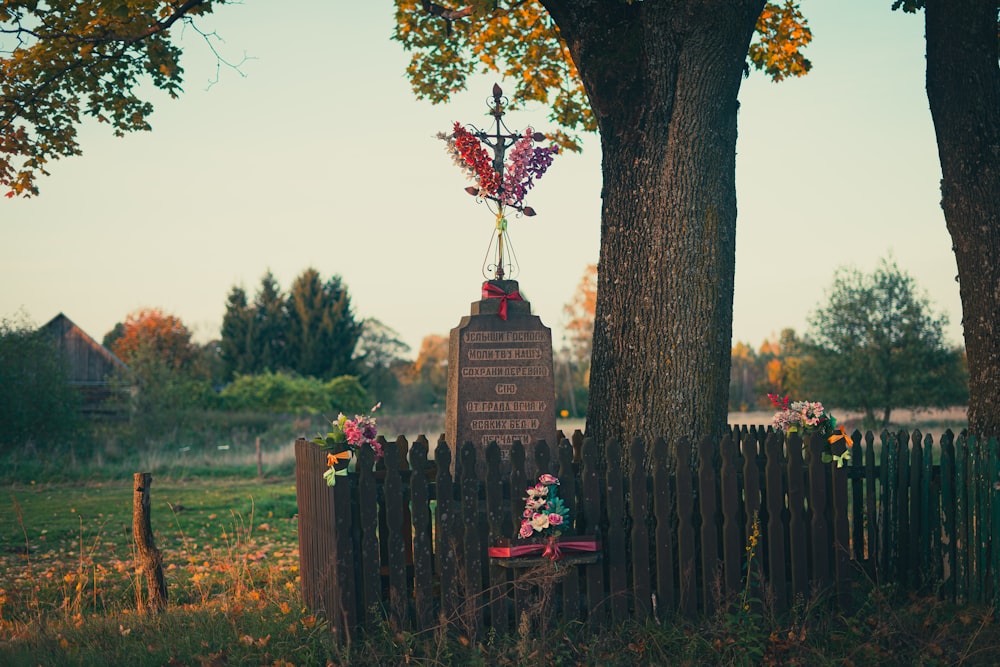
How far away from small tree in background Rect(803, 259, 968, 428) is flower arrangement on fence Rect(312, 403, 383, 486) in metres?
28.3

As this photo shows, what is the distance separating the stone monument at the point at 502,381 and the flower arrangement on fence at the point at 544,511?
1737 millimetres

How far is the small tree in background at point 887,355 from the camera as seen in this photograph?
32000 mm

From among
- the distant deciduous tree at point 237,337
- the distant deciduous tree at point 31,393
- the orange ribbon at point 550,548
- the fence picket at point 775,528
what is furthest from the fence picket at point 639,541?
the distant deciduous tree at point 237,337

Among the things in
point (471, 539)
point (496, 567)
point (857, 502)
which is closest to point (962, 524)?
point (857, 502)

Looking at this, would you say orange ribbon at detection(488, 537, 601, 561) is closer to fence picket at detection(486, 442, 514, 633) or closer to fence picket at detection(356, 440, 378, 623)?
fence picket at detection(486, 442, 514, 633)

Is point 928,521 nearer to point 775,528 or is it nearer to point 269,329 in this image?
point 775,528

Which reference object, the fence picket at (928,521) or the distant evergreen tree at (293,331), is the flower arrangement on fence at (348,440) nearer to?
the fence picket at (928,521)

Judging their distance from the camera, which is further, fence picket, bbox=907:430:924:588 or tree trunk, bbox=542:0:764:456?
fence picket, bbox=907:430:924:588

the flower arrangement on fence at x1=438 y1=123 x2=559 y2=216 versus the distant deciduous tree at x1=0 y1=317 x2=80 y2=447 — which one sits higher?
the flower arrangement on fence at x1=438 y1=123 x2=559 y2=216

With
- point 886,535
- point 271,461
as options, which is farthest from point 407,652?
point 271,461

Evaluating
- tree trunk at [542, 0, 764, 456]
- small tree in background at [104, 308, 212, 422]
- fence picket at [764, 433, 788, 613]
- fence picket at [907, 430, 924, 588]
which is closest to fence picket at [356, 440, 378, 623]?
tree trunk at [542, 0, 764, 456]

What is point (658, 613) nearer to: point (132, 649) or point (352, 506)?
point (352, 506)

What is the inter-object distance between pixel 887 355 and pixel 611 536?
1118 inches

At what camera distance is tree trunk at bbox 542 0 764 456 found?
304 inches
